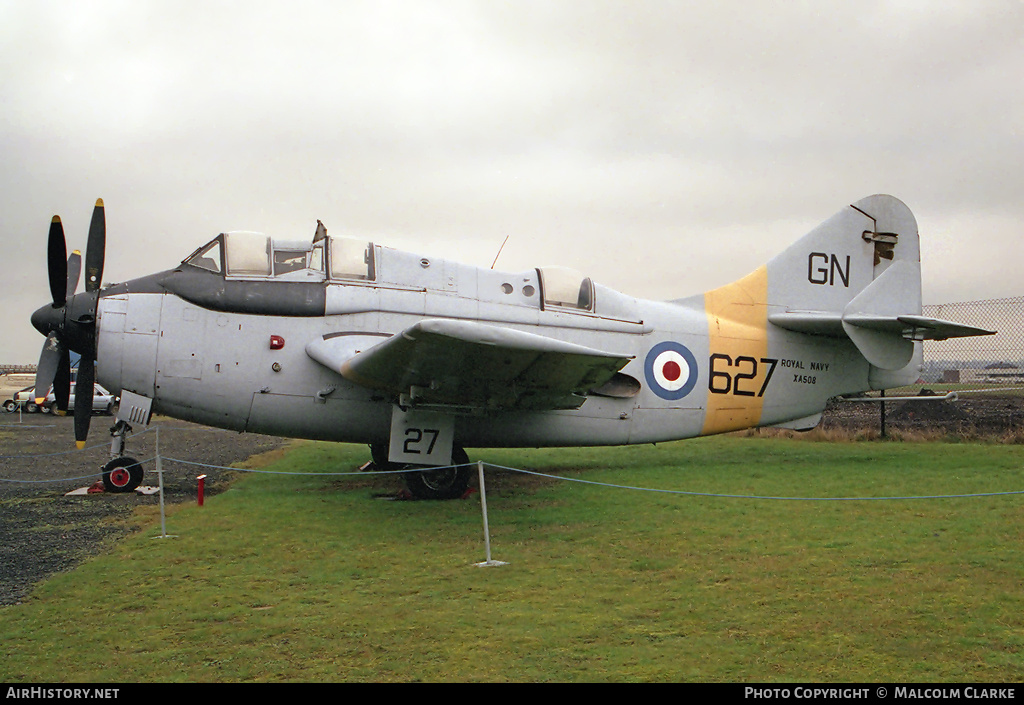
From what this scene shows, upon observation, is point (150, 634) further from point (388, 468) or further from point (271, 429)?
point (388, 468)

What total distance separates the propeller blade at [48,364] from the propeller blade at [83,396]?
0.44 metres

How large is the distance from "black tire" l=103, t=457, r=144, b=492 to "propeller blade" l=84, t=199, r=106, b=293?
7.99ft

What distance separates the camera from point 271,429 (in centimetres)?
975

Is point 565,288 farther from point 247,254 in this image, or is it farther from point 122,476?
point 122,476

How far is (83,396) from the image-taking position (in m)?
9.79

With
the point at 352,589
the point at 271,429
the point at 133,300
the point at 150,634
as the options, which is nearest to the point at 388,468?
the point at 271,429

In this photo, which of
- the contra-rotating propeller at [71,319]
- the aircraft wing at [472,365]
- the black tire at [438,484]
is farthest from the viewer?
the black tire at [438,484]

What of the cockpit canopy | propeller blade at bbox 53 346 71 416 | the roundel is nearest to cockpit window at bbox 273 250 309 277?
the cockpit canopy

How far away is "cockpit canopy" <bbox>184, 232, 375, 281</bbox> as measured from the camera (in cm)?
966

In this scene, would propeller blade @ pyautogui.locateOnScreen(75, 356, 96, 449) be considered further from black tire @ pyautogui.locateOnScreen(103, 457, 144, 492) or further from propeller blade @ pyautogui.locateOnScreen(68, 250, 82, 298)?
propeller blade @ pyautogui.locateOnScreen(68, 250, 82, 298)

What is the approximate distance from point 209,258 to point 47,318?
2.04m

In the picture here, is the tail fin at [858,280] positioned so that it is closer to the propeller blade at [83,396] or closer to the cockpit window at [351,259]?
the cockpit window at [351,259]

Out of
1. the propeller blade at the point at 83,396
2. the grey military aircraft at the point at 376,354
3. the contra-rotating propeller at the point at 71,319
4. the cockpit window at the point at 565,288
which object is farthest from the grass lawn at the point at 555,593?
the cockpit window at the point at 565,288

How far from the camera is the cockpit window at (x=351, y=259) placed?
32.1 ft
